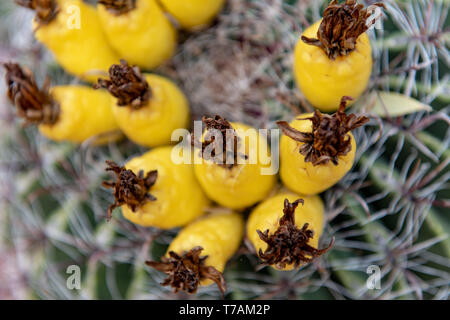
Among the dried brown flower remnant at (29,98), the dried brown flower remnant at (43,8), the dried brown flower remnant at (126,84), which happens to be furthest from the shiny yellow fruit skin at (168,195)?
the dried brown flower remnant at (43,8)

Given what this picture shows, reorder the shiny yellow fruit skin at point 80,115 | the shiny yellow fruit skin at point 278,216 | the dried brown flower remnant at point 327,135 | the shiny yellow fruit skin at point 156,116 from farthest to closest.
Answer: the shiny yellow fruit skin at point 80,115
the shiny yellow fruit skin at point 156,116
the shiny yellow fruit skin at point 278,216
the dried brown flower remnant at point 327,135

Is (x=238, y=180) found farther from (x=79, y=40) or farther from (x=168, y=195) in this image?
(x=79, y=40)

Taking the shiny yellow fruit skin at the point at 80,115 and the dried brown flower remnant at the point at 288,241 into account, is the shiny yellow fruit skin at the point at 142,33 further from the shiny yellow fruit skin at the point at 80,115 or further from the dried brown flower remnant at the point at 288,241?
the dried brown flower remnant at the point at 288,241

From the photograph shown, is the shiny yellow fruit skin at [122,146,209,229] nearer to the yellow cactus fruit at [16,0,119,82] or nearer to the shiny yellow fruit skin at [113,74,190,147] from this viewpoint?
the shiny yellow fruit skin at [113,74,190,147]

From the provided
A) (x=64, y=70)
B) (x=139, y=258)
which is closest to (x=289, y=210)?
(x=139, y=258)

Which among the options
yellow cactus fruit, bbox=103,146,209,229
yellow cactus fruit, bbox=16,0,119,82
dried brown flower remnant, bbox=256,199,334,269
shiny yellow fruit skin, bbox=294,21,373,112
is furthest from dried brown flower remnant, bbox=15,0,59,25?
dried brown flower remnant, bbox=256,199,334,269

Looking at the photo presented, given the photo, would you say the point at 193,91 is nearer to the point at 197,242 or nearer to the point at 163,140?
the point at 163,140
